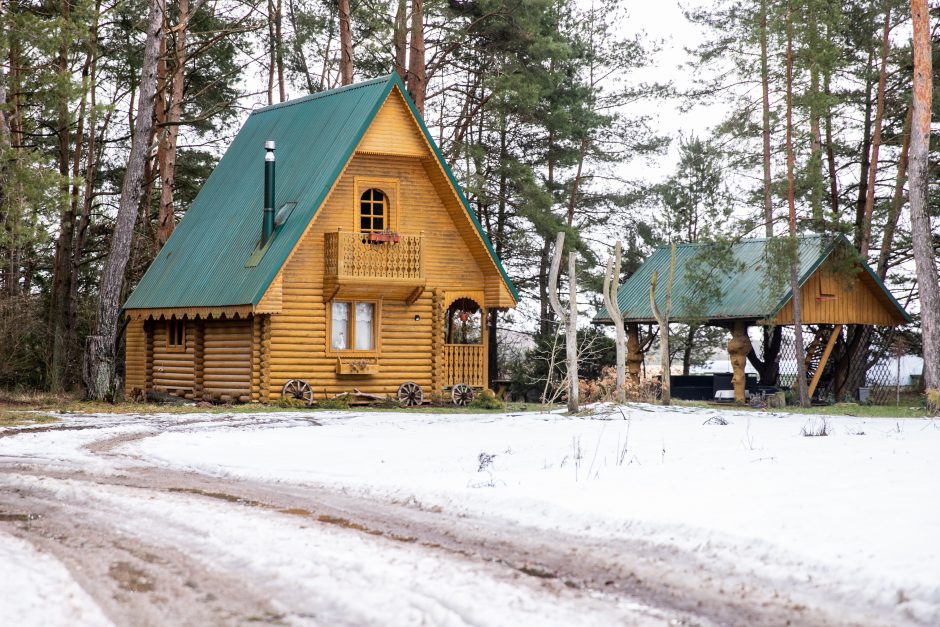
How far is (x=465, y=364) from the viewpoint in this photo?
26.7 meters

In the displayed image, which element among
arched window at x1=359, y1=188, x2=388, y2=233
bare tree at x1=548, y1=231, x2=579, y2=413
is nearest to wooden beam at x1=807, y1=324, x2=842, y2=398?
bare tree at x1=548, y1=231, x2=579, y2=413

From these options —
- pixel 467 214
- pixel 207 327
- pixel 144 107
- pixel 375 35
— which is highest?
pixel 375 35

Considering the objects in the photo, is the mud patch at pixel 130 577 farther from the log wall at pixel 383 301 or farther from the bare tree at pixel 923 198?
the bare tree at pixel 923 198

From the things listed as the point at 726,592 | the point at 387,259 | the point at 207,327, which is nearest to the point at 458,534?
the point at 726,592

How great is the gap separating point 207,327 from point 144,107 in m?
5.04

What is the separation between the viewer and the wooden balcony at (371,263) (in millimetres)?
23719

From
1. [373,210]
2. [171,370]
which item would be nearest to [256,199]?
[373,210]

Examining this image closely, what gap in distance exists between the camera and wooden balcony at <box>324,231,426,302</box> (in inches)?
934

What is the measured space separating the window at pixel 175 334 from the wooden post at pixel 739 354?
1437cm

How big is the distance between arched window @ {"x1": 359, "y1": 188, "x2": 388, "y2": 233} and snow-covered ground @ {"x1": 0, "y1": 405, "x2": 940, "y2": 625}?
923 cm

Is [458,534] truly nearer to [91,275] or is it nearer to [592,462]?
[592,462]

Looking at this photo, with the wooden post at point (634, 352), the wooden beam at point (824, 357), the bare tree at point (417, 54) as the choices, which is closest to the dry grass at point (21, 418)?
the bare tree at point (417, 54)

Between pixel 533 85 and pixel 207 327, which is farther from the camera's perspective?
pixel 533 85

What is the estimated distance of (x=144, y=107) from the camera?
2442 cm
